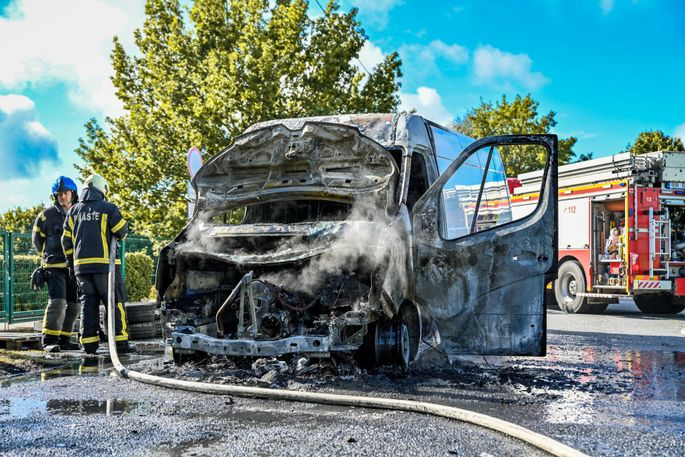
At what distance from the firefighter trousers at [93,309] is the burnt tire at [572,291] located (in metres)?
10.6

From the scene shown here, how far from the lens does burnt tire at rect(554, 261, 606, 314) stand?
1534 centimetres

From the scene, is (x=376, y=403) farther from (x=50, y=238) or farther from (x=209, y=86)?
(x=209, y=86)

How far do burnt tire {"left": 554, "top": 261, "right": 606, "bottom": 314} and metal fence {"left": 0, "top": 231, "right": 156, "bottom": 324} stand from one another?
1065cm

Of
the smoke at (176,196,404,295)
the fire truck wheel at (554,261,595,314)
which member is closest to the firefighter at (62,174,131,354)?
the smoke at (176,196,404,295)

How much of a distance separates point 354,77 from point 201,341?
503 inches

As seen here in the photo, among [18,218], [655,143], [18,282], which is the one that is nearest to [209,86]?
[18,282]

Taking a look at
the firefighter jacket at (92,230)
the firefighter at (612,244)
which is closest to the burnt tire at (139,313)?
the firefighter jacket at (92,230)

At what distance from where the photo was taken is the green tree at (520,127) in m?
33.1

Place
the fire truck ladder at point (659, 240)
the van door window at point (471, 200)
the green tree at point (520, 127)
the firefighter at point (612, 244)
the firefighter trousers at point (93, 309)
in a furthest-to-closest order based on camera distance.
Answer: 1. the green tree at point (520, 127)
2. the firefighter at point (612, 244)
3. the fire truck ladder at point (659, 240)
4. the firefighter trousers at point (93, 309)
5. the van door window at point (471, 200)

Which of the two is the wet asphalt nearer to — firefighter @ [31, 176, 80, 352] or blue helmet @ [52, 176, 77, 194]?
firefighter @ [31, 176, 80, 352]

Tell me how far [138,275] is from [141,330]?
20.4 ft

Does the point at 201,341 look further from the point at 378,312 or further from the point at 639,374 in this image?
the point at 639,374

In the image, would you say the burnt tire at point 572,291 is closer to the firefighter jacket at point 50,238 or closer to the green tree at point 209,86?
the green tree at point 209,86

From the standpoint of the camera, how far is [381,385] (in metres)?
5.57
